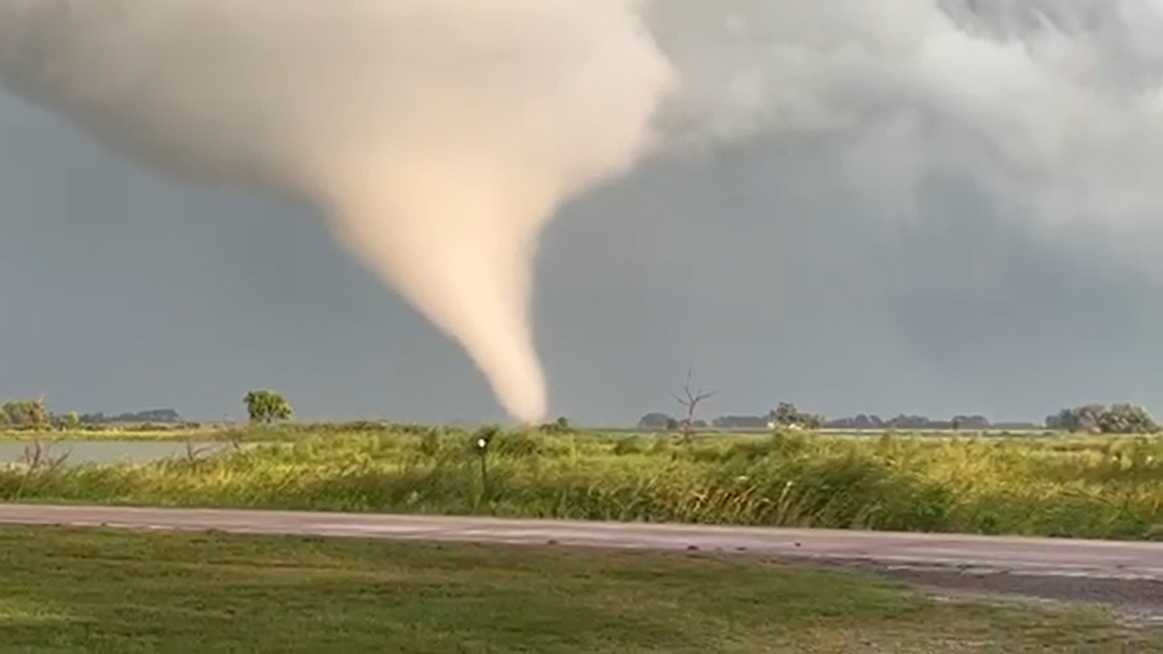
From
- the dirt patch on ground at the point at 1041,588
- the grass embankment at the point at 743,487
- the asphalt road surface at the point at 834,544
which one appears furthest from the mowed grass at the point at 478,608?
the grass embankment at the point at 743,487

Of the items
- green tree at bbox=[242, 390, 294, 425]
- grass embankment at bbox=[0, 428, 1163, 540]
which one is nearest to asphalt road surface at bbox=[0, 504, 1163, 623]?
grass embankment at bbox=[0, 428, 1163, 540]

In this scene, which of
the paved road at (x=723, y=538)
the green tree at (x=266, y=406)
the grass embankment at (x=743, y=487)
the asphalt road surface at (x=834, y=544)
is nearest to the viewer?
the asphalt road surface at (x=834, y=544)

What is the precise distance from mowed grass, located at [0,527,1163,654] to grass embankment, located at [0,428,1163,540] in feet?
24.7

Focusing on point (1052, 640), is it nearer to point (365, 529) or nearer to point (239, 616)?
point (239, 616)

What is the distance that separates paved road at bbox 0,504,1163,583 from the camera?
1753 centimetres

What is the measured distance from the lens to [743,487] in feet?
83.1

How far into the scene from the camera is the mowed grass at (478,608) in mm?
10867

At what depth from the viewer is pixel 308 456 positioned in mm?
43062

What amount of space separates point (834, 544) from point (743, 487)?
17.4 feet

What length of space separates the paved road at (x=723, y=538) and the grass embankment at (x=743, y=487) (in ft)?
5.04

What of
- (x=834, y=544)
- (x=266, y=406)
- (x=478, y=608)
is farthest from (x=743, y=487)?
(x=266, y=406)

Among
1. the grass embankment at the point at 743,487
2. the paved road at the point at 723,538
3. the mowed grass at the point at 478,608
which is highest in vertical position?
the grass embankment at the point at 743,487

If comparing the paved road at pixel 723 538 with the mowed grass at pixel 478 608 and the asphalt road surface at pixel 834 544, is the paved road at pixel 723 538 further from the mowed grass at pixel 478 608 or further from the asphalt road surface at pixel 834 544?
the mowed grass at pixel 478 608

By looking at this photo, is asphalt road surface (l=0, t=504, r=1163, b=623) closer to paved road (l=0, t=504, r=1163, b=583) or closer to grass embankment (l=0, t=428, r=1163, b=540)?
paved road (l=0, t=504, r=1163, b=583)
